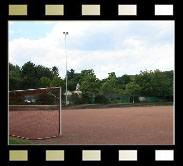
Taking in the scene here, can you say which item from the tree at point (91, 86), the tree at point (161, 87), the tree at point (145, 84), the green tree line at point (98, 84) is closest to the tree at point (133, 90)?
the green tree line at point (98, 84)

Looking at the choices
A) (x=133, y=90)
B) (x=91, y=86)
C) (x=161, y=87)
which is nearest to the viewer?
(x=91, y=86)

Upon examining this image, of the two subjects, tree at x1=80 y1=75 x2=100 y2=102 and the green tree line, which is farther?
tree at x1=80 y1=75 x2=100 y2=102

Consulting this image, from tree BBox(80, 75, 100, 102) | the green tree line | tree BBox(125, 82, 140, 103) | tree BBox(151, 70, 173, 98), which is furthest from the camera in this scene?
tree BBox(151, 70, 173, 98)

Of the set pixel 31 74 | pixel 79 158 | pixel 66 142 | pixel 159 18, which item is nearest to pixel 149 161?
pixel 79 158

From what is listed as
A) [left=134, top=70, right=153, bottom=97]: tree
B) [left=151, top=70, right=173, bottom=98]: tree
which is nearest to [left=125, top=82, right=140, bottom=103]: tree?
→ [left=134, top=70, right=153, bottom=97]: tree

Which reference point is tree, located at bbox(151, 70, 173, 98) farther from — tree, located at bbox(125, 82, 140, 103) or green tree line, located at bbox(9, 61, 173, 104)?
tree, located at bbox(125, 82, 140, 103)

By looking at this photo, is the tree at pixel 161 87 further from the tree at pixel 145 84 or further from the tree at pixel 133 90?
the tree at pixel 133 90

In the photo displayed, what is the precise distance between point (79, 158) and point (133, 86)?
40.0 metres

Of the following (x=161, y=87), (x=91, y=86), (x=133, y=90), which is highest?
(x=91, y=86)

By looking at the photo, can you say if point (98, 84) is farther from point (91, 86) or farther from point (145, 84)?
point (145, 84)

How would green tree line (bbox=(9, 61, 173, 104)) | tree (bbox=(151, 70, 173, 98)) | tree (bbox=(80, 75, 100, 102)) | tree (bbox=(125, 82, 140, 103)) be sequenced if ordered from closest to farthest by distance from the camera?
green tree line (bbox=(9, 61, 173, 104)), tree (bbox=(80, 75, 100, 102)), tree (bbox=(125, 82, 140, 103)), tree (bbox=(151, 70, 173, 98))

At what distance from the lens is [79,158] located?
305cm

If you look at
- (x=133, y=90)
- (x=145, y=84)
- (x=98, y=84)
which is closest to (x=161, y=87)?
(x=145, y=84)
